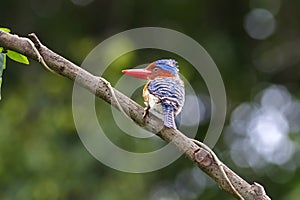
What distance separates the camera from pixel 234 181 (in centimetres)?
77

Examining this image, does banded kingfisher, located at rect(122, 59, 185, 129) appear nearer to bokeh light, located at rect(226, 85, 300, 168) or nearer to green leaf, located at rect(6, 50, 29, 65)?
green leaf, located at rect(6, 50, 29, 65)

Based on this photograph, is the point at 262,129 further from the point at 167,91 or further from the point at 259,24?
the point at 167,91

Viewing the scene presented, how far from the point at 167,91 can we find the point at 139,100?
1.32m

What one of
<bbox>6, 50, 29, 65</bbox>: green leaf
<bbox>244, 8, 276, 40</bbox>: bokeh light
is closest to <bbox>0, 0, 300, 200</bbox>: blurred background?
<bbox>244, 8, 276, 40</bbox>: bokeh light

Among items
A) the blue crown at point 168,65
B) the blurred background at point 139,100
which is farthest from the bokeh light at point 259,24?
the blue crown at point 168,65

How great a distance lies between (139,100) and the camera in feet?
6.93

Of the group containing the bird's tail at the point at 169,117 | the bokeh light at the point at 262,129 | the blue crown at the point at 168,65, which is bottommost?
the bokeh light at the point at 262,129

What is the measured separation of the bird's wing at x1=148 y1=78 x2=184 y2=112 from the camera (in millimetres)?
786

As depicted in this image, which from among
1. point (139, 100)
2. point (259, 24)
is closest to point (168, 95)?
point (139, 100)

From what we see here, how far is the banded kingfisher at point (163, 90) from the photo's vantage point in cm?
78

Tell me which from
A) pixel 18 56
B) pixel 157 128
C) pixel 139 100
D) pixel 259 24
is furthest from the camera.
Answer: pixel 259 24

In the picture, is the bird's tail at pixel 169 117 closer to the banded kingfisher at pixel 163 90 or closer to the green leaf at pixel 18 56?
the banded kingfisher at pixel 163 90

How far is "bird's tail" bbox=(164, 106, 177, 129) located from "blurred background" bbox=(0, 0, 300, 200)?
141cm

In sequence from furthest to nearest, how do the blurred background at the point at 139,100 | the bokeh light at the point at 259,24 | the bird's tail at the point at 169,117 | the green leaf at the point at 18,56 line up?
1. the bokeh light at the point at 259,24
2. the blurred background at the point at 139,100
3. the green leaf at the point at 18,56
4. the bird's tail at the point at 169,117
